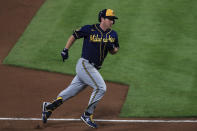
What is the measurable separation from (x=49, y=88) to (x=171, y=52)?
137 inches

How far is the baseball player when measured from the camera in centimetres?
723

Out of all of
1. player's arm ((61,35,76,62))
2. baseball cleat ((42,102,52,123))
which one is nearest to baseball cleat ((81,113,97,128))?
baseball cleat ((42,102,52,123))

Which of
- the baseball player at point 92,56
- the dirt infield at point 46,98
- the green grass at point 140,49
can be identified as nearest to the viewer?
the baseball player at point 92,56

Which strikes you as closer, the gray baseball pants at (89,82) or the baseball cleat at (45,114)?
the gray baseball pants at (89,82)

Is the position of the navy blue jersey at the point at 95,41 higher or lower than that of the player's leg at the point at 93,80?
higher

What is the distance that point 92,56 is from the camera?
24.0ft

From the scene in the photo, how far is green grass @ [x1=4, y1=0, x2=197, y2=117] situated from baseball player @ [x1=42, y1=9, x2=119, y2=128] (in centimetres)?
97

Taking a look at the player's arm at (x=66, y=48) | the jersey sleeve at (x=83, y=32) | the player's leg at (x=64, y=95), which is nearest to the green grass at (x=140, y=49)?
the player's leg at (x=64, y=95)

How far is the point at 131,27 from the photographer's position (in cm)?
1155

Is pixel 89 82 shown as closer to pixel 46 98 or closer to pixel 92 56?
pixel 92 56

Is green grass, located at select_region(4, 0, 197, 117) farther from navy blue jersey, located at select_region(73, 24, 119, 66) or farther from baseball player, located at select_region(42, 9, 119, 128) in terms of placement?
navy blue jersey, located at select_region(73, 24, 119, 66)

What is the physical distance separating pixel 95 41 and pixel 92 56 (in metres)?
0.29

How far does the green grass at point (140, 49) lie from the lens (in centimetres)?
852

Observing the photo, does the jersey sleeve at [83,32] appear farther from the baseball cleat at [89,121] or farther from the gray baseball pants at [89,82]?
the baseball cleat at [89,121]
